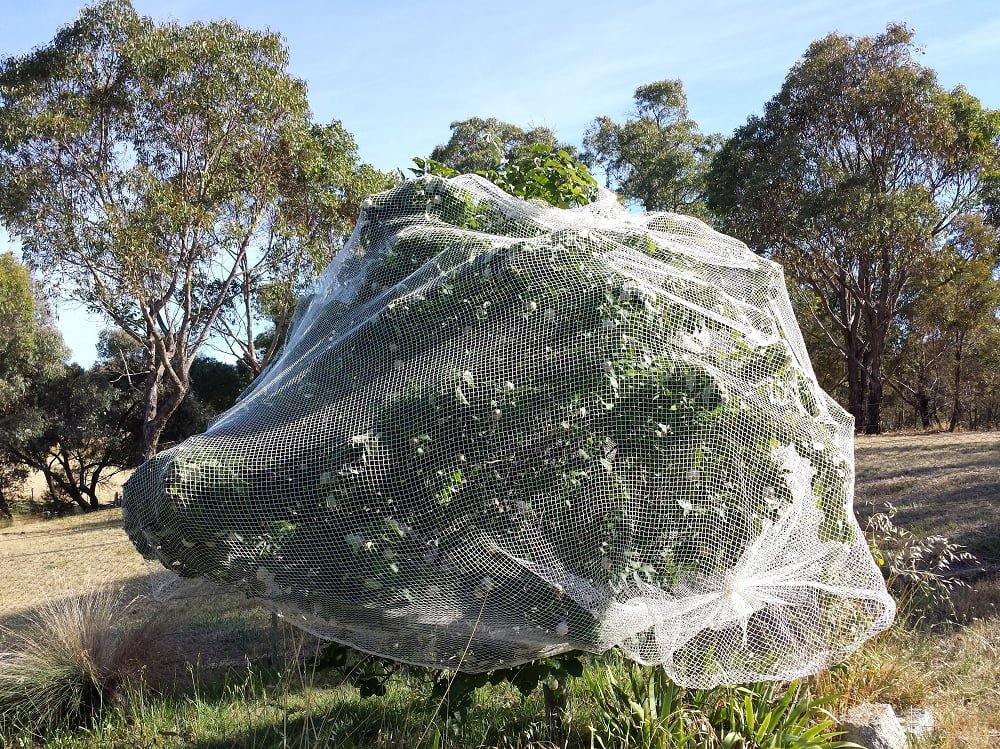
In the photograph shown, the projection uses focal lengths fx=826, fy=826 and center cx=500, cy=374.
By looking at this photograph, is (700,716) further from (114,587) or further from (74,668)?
(114,587)

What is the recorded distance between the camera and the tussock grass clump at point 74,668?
169 inches

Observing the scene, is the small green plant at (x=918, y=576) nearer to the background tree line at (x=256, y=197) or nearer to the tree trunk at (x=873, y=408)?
the background tree line at (x=256, y=197)

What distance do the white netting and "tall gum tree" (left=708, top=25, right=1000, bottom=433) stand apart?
51.6 feet

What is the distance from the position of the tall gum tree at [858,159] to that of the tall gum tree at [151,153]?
357 inches

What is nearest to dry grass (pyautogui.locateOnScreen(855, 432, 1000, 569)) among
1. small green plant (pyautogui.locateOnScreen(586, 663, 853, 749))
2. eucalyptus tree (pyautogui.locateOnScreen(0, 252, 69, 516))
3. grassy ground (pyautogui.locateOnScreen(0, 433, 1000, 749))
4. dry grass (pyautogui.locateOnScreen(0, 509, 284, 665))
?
grassy ground (pyautogui.locateOnScreen(0, 433, 1000, 749))

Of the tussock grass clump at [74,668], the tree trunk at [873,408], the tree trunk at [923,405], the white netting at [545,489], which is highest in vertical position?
the white netting at [545,489]

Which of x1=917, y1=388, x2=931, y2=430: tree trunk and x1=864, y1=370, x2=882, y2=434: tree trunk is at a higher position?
x1=864, y1=370, x2=882, y2=434: tree trunk

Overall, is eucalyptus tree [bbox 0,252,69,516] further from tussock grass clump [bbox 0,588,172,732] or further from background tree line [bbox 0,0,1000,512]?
tussock grass clump [bbox 0,588,172,732]

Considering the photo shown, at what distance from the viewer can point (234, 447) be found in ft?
8.79

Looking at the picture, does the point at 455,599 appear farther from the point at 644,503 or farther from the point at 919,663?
the point at 919,663

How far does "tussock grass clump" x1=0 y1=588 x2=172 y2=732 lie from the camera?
14.1 ft

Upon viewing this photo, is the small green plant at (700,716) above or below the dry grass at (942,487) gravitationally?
above

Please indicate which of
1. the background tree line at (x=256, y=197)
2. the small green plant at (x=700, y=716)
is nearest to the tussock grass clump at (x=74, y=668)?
the small green plant at (x=700, y=716)

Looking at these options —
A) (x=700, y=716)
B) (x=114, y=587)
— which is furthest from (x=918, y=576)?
(x=114, y=587)
